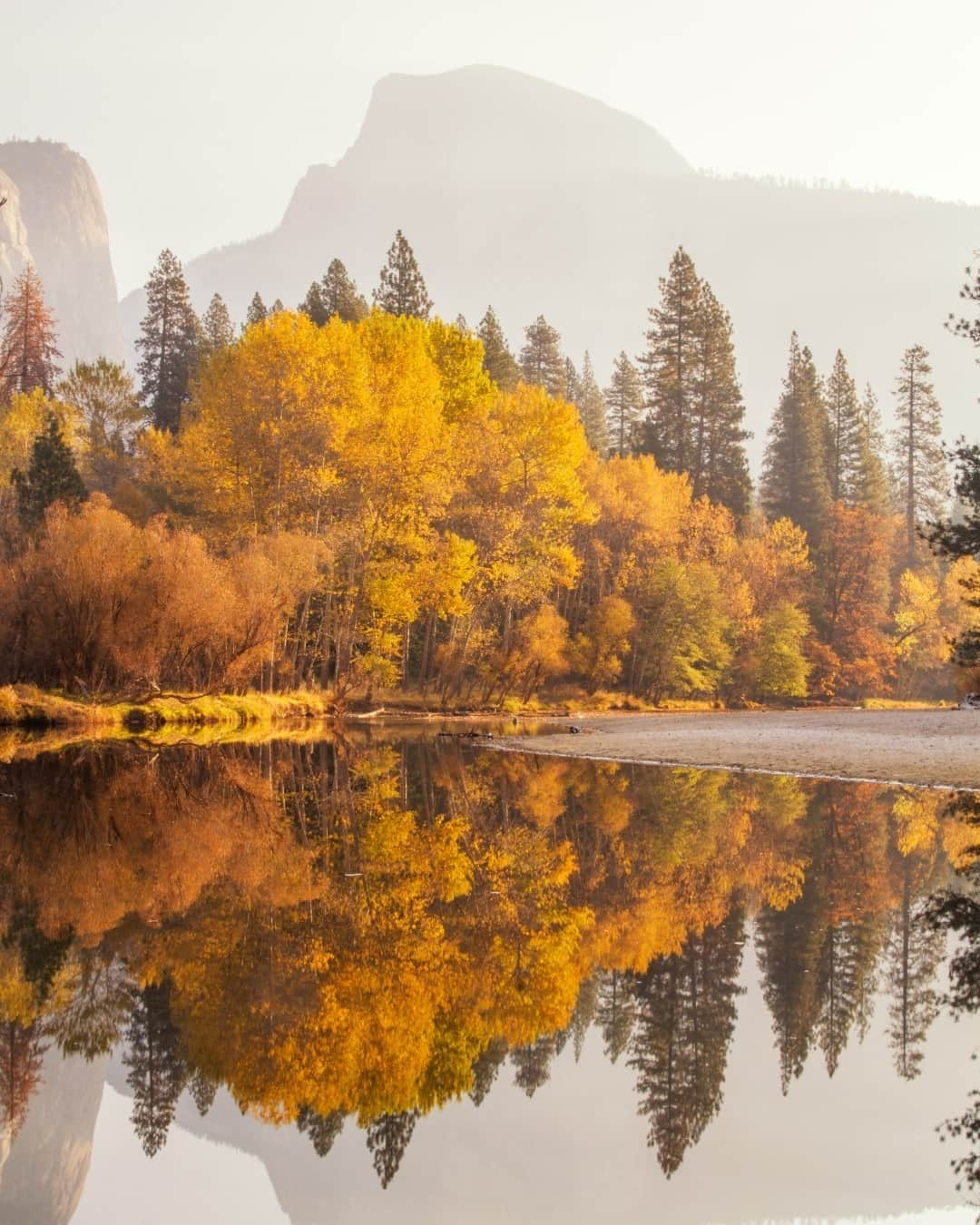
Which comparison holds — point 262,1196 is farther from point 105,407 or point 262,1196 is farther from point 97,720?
point 105,407

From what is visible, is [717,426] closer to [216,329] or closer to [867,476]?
[867,476]

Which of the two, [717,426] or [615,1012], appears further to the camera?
[717,426]

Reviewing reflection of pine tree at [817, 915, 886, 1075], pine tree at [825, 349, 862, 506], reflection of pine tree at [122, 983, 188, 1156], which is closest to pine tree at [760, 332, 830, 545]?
pine tree at [825, 349, 862, 506]

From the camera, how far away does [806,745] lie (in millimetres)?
32125

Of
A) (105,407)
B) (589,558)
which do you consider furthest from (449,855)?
(105,407)

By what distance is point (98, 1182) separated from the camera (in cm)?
539

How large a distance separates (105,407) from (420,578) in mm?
→ 25982

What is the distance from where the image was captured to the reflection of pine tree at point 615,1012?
6.86 metres

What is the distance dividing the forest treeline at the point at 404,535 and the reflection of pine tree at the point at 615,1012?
20.6 m

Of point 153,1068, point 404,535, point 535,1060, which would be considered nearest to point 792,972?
point 535,1060

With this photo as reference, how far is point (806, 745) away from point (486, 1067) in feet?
88.3

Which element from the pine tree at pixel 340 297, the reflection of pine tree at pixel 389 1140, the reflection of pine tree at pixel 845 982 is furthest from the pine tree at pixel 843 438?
the reflection of pine tree at pixel 389 1140

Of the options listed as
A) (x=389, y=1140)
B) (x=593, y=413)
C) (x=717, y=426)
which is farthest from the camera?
(x=593, y=413)

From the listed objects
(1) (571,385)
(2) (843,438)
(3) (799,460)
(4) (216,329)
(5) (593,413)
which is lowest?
(3) (799,460)
